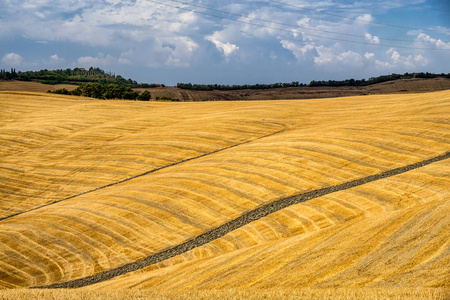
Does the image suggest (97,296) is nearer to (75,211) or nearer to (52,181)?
(75,211)

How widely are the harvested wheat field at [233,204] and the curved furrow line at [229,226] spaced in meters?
0.12

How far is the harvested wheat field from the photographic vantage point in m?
18.6

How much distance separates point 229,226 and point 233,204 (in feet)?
9.67

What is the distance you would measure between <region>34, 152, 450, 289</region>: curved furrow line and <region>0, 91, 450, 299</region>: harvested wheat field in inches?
4.7

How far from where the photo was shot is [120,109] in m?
69.4

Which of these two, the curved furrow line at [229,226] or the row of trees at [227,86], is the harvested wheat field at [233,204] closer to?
the curved furrow line at [229,226]

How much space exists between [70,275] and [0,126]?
41830 mm

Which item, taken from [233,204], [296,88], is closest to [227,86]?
[296,88]

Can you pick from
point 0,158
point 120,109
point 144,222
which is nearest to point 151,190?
point 144,222

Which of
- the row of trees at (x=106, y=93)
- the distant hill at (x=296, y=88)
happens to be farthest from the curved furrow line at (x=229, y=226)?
the row of trees at (x=106, y=93)

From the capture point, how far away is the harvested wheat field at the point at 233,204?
60.9 ft

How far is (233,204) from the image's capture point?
31156 millimetres

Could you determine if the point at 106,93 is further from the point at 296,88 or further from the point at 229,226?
the point at 229,226

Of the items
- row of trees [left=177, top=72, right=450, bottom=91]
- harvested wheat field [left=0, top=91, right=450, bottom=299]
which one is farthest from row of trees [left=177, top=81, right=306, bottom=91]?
harvested wheat field [left=0, top=91, right=450, bottom=299]
